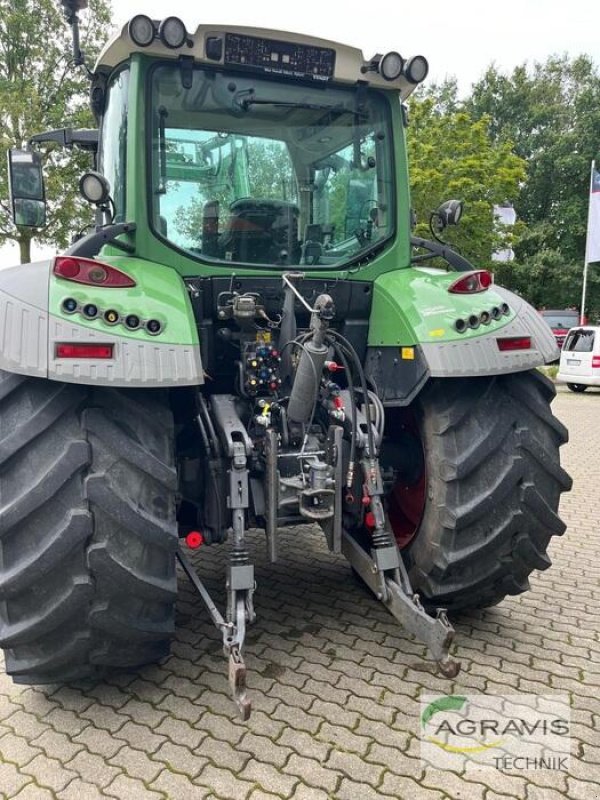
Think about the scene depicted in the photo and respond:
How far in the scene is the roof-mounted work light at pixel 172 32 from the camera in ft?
9.41

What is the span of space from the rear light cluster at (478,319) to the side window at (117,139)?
1666 millimetres

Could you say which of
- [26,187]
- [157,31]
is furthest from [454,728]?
[26,187]

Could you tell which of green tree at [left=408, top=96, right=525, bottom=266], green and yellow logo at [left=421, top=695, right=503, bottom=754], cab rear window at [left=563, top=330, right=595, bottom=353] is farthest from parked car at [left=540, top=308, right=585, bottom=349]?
green and yellow logo at [left=421, top=695, right=503, bottom=754]

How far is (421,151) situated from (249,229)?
57.7ft

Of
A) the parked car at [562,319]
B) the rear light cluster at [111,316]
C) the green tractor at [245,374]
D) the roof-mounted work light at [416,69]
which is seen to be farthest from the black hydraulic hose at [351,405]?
the parked car at [562,319]

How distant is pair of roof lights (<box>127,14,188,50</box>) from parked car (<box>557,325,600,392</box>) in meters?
14.7

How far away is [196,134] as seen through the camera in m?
3.14

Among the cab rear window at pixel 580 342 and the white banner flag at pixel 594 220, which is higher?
the white banner flag at pixel 594 220

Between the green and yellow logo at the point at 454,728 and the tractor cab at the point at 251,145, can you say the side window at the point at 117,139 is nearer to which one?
the tractor cab at the point at 251,145

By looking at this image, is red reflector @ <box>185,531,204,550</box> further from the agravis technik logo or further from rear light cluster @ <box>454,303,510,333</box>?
rear light cluster @ <box>454,303,510,333</box>

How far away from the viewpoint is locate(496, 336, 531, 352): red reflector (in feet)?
9.89

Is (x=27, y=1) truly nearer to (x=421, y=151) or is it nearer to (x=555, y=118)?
(x=421, y=151)

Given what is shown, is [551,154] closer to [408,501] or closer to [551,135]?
[551,135]

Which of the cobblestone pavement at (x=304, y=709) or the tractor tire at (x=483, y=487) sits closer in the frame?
the cobblestone pavement at (x=304, y=709)
